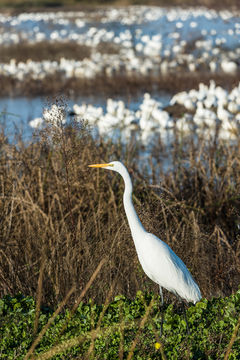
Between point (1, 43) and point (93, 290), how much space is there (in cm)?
1895

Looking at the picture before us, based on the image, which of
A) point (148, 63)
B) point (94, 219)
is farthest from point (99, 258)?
point (148, 63)

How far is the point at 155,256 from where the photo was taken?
8.86 feet

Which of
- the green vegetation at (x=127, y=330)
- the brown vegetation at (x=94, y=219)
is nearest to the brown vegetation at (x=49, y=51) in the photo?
the brown vegetation at (x=94, y=219)

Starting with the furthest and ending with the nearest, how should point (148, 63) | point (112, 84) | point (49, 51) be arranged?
point (49, 51)
point (148, 63)
point (112, 84)

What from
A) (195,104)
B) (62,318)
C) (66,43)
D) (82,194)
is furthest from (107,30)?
(62,318)

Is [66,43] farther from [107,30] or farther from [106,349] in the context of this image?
[106,349]

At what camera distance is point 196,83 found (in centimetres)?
1304

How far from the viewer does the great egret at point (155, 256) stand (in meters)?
2.66

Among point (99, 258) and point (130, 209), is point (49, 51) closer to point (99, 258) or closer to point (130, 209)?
point (99, 258)

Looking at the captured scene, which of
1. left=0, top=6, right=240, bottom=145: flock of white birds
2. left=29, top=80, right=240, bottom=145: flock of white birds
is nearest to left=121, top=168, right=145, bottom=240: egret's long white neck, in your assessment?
left=0, top=6, right=240, bottom=145: flock of white birds

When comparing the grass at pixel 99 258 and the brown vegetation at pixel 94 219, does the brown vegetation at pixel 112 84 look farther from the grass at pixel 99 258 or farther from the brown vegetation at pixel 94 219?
the brown vegetation at pixel 94 219

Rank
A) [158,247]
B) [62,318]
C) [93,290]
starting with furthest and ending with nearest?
[93,290]
[62,318]
[158,247]

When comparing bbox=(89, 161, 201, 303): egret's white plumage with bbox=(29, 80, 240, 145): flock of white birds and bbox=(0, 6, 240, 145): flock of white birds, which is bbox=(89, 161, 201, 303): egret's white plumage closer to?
bbox=(0, 6, 240, 145): flock of white birds

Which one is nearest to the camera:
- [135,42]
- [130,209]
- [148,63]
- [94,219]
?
[130,209]
